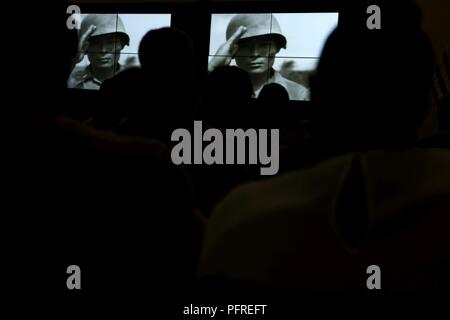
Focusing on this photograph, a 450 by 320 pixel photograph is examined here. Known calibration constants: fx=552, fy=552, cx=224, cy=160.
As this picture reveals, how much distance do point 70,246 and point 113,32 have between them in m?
5.63

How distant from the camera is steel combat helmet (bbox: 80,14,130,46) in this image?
6.26 meters

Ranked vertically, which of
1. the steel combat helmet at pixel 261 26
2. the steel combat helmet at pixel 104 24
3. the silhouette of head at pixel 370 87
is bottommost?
the silhouette of head at pixel 370 87

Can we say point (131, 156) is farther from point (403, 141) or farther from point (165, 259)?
point (403, 141)

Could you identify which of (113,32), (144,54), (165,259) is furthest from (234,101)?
(113,32)

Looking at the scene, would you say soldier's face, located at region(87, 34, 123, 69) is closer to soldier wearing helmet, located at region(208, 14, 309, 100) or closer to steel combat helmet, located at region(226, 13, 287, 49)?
soldier wearing helmet, located at region(208, 14, 309, 100)

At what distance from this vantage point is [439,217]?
80 cm

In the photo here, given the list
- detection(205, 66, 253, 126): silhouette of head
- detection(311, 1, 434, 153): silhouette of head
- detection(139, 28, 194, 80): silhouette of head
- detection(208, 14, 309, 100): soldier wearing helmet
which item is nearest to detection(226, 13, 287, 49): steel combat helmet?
detection(208, 14, 309, 100): soldier wearing helmet

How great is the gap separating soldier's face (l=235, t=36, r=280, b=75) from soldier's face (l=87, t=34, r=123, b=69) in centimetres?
147

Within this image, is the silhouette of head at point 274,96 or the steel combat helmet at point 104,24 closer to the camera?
the silhouette of head at point 274,96

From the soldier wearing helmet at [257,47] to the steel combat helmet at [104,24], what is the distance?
1.34 meters

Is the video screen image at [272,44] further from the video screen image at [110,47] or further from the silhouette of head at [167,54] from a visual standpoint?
the silhouette of head at [167,54]

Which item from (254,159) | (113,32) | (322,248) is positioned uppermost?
A: (113,32)

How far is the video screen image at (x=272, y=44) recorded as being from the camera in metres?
5.40

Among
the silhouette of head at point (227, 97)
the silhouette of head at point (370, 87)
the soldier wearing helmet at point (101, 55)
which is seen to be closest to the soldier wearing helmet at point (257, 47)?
the soldier wearing helmet at point (101, 55)
